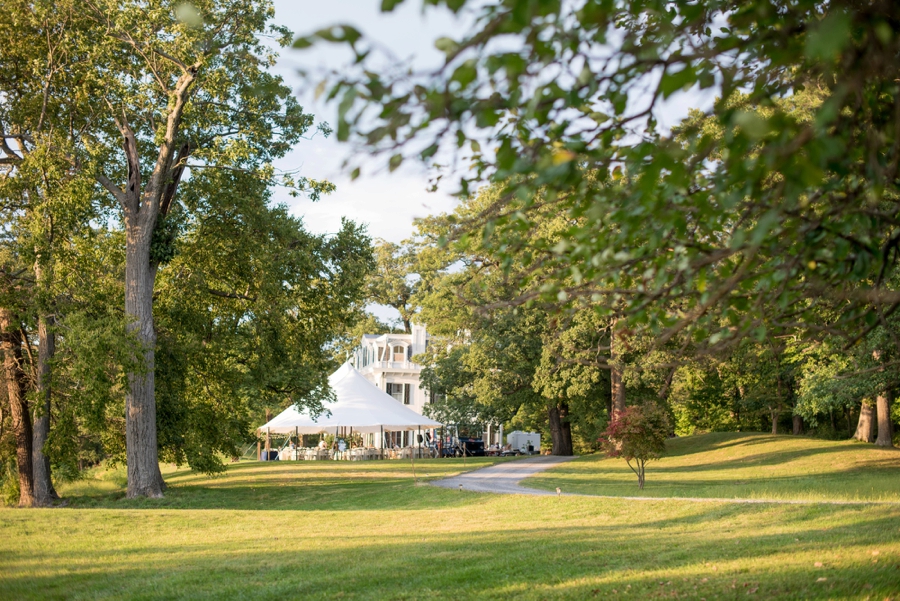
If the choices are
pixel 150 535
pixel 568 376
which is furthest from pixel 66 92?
pixel 568 376

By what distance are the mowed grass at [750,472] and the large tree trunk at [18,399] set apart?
40.9 feet

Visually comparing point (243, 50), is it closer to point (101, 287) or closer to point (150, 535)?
point (101, 287)

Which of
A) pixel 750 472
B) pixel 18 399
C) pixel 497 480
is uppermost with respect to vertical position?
pixel 18 399

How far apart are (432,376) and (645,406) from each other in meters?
23.0

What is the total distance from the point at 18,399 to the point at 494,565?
15353mm

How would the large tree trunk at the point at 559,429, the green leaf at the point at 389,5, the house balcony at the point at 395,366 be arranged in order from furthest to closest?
the house balcony at the point at 395,366 < the large tree trunk at the point at 559,429 < the green leaf at the point at 389,5

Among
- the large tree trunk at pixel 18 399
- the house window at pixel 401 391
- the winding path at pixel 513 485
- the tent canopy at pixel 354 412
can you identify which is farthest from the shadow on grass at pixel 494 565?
the house window at pixel 401 391

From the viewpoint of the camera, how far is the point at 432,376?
3944 centimetres

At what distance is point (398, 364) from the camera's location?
54469mm

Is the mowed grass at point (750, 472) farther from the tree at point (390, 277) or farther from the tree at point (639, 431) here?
the tree at point (390, 277)

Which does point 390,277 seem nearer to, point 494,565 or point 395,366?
point 395,366

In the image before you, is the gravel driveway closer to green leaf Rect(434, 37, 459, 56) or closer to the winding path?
the winding path

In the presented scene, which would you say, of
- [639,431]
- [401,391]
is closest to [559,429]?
[401,391]

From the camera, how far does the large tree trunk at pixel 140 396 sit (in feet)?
57.1
